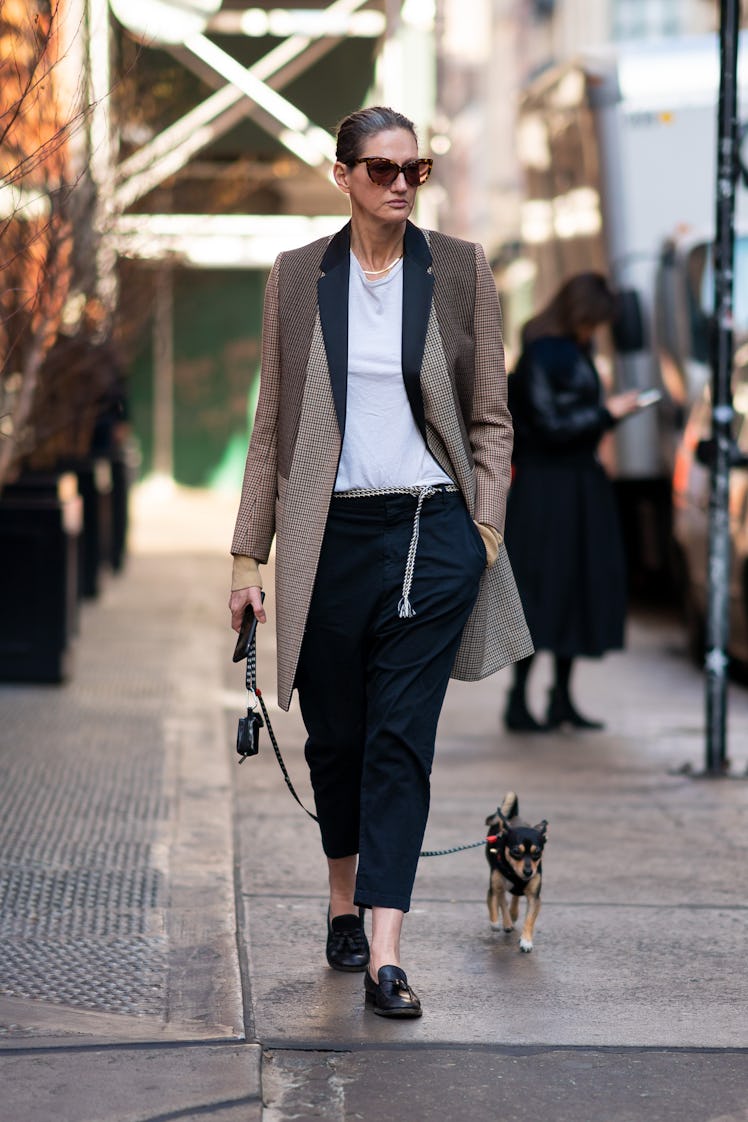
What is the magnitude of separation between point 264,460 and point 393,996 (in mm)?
1287

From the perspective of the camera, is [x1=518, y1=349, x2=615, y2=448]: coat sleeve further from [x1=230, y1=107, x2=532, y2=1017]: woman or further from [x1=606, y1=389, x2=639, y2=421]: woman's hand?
[x1=230, y1=107, x2=532, y2=1017]: woman

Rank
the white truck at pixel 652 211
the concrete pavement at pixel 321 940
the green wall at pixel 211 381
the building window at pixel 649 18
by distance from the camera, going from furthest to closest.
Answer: the building window at pixel 649 18 → the green wall at pixel 211 381 → the white truck at pixel 652 211 → the concrete pavement at pixel 321 940

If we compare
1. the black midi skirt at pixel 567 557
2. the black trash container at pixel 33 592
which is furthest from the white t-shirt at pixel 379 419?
the black trash container at pixel 33 592

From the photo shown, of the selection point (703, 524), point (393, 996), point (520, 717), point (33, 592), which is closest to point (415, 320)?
point (393, 996)

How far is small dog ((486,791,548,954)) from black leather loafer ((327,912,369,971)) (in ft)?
1.40

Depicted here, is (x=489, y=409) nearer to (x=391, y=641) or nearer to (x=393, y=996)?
(x=391, y=641)

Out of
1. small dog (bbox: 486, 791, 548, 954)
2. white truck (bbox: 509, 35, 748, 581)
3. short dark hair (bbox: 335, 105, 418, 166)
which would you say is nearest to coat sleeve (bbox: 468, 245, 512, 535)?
short dark hair (bbox: 335, 105, 418, 166)

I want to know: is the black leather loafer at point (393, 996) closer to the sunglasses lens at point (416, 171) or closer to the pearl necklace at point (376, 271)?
the pearl necklace at point (376, 271)

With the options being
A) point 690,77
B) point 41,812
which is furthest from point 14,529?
point 690,77

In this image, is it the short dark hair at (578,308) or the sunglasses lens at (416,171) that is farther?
the short dark hair at (578,308)

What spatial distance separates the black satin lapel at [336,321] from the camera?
14.3 ft

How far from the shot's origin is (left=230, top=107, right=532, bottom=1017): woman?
14.4ft

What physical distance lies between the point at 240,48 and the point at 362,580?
21487mm

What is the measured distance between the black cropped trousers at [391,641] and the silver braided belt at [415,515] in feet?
0.04
